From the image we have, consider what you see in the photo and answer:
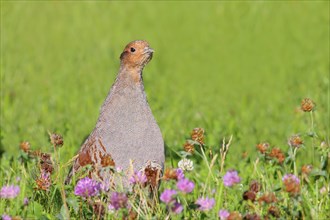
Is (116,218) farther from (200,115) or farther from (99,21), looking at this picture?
(99,21)

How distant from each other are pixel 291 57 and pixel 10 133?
14.4 feet

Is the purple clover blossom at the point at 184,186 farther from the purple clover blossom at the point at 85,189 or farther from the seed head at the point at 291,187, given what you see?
the purple clover blossom at the point at 85,189

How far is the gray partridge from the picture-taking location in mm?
4996

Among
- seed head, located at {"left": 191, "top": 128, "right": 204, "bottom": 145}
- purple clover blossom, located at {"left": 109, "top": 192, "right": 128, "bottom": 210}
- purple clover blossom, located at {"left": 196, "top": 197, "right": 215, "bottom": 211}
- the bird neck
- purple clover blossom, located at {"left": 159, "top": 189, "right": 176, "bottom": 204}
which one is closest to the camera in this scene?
purple clover blossom, located at {"left": 159, "top": 189, "right": 176, "bottom": 204}

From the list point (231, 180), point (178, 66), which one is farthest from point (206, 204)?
point (178, 66)

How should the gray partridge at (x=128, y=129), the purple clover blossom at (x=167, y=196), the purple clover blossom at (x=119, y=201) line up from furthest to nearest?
1. the gray partridge at (x=128, y=129)
2. the purple clover blossom at (x=119, y=201)
3. the purple clover blossom at (x=167, y=196)

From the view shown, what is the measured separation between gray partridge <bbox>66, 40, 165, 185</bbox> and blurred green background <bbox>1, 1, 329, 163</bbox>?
1751mm

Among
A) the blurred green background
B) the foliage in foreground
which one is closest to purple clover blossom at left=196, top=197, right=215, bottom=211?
the foliage in foreground

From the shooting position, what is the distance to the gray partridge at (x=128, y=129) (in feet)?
16.4

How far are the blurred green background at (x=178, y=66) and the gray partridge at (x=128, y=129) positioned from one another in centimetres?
175

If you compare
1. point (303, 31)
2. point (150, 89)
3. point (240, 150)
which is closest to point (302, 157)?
point (240, 150)

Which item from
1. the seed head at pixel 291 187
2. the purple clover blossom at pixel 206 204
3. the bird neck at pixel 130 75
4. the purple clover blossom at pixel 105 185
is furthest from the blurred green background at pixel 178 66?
the seed head at pixel 291 187

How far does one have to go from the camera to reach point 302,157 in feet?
25.1

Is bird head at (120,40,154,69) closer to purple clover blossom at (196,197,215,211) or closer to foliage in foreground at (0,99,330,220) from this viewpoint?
foliage in foreground at (0,99,330,220)
